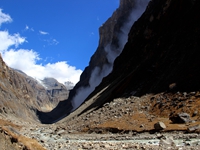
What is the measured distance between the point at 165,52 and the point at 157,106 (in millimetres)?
26246

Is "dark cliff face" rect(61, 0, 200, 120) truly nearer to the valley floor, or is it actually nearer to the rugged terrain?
the rugged terrain

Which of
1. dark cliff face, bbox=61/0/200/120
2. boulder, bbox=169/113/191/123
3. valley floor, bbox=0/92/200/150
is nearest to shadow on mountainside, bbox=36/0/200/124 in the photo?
dark cliff face, bbox=61/0/200/120

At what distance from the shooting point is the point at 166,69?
182 ft

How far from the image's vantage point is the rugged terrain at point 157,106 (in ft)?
84.6

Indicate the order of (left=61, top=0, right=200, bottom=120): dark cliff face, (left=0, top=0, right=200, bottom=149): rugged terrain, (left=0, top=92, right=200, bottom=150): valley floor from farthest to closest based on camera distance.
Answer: (left=61, top=0, right=200, bottom=120): dark cliff face
(left=0, top=92, right=200, bottom=150): valley floor
(left=0, top=0, right=200, bottom=149): rugged terrain

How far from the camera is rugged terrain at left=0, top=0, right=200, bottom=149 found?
84.6 feet

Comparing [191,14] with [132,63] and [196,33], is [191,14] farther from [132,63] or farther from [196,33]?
[132,63]

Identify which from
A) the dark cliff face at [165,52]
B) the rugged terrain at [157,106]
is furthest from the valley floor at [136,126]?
the dark cliff face at [165,52]

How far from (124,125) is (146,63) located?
37504 mm

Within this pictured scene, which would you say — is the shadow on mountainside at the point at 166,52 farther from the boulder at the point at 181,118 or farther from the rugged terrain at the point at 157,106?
the boulder at the point at 181,118

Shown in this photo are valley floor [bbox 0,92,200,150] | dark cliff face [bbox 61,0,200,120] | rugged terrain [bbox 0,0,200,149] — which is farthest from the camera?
dark cliff face [bbox 61,0,200,120]

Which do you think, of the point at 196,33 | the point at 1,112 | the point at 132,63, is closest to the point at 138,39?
the point at 132,63

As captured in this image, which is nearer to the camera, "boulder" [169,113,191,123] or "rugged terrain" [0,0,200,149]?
"rugged terrain" [0,0,200,149]

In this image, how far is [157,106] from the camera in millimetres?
41594
